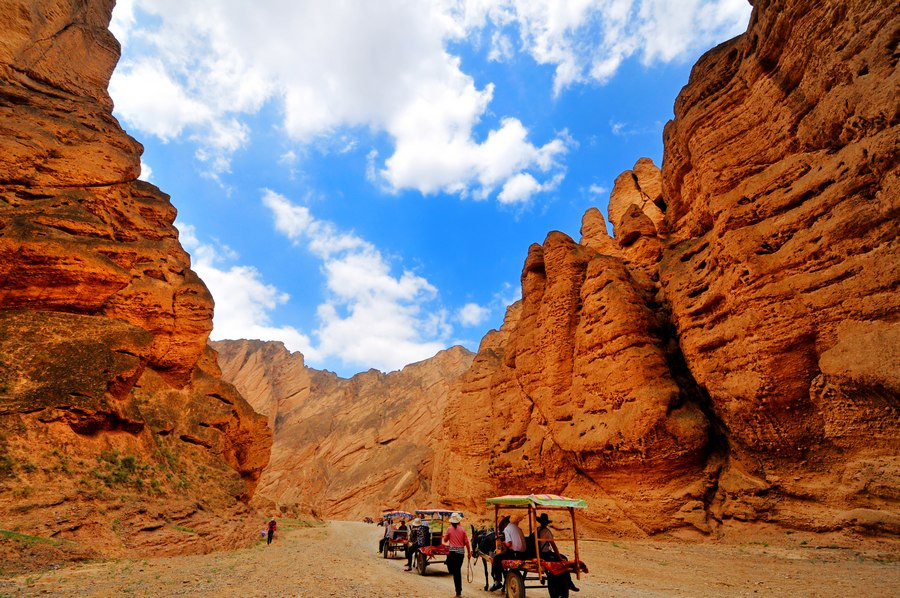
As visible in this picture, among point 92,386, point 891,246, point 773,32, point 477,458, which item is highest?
point 773,32

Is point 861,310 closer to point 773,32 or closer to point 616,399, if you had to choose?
point 616,399

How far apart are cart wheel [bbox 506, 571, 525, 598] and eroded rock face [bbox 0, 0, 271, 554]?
1117cm

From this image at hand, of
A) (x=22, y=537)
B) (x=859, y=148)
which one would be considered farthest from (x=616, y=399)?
(x=22, y=537)

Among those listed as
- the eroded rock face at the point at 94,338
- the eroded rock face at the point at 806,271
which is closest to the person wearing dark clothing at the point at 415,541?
Result: the eroded rock face at the point at 94,338

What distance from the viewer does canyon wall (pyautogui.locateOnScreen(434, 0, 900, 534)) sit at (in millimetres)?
11758

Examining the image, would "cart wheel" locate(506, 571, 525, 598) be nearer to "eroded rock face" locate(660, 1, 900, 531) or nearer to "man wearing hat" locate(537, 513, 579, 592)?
"man wearing hat" locate(537, 513, 579, 592)

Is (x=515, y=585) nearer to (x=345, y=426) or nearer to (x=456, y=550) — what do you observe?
(x=456, y=550)

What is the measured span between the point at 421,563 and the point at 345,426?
249 feet

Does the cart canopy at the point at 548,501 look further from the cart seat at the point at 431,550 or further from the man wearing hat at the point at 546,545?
the cart seat at the point at 431,550

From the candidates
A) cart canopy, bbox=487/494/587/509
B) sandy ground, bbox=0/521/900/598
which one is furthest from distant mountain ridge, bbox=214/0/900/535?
cart canopy, bbox=487/494/587/509

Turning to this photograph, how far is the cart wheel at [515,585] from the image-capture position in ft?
26.1

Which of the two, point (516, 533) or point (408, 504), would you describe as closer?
point (516, 533)

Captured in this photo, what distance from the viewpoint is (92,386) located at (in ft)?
55.0

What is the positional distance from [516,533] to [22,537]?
11.8 metres
